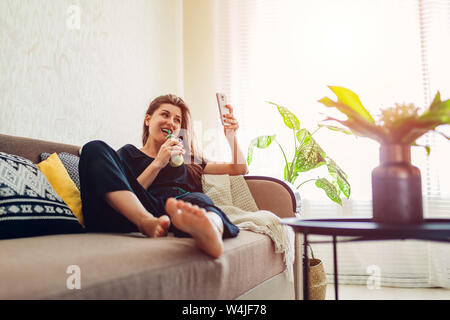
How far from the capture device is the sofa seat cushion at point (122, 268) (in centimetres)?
62

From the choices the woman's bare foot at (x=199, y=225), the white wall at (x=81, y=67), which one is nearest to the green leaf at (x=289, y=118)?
the white wall at (x=81, y=67)

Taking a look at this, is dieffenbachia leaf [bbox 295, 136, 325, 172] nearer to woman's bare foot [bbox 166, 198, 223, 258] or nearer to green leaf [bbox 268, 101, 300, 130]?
green leaf [bbox 268, 101, 300, 130]

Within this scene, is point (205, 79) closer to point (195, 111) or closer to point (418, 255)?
point (195, 111)

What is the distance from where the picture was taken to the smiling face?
1876 millimetres

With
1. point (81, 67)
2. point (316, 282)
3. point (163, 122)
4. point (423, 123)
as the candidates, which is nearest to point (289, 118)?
point (163, 122)

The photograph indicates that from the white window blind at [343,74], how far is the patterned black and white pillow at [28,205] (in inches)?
69.5

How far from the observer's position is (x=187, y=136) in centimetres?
203

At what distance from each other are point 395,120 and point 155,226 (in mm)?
666

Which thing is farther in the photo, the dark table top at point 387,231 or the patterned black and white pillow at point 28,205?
the patterned black and white pillow at point 28,205

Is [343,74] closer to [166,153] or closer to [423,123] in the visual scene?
[166,153]

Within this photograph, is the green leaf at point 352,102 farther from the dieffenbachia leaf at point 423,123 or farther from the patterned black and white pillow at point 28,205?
the patterned black and white pillow at point 28,205

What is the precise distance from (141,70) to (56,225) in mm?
1606

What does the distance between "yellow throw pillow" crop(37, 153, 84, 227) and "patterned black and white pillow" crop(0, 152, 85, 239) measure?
0.32 ft
